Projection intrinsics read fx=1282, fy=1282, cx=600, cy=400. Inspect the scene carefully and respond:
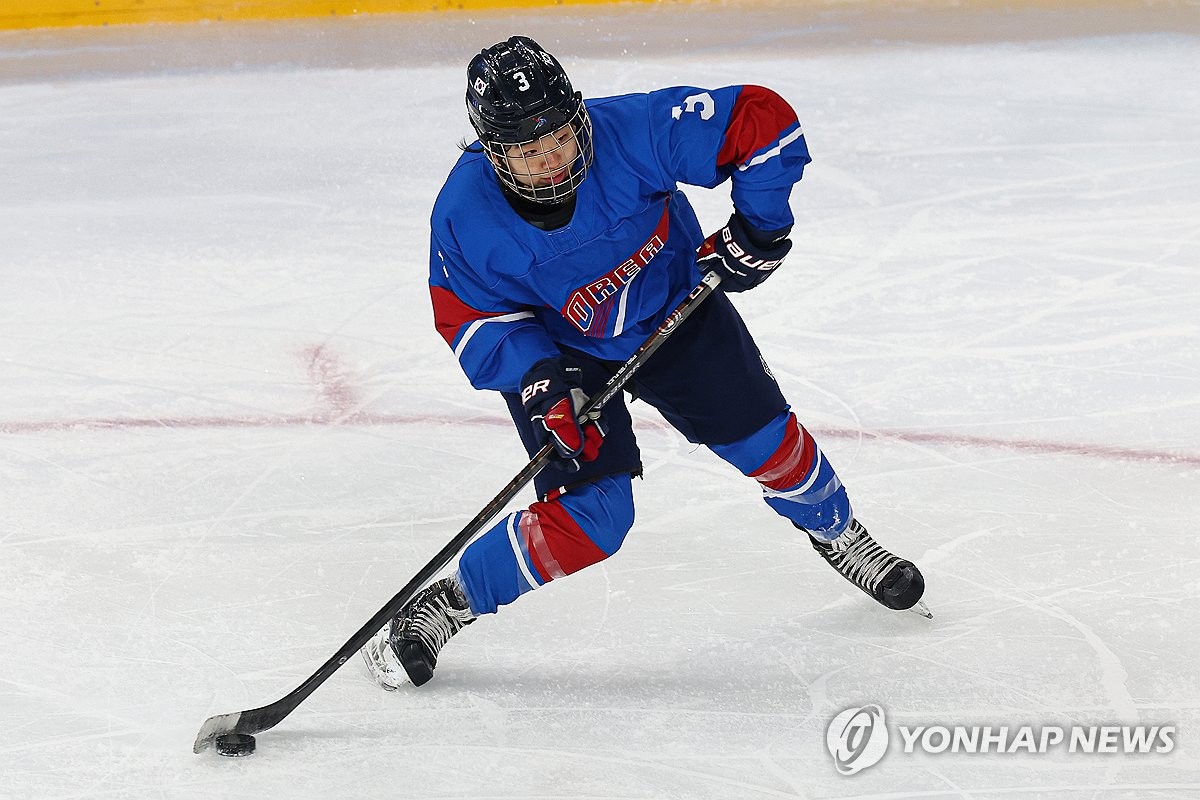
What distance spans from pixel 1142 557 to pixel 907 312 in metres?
1.08

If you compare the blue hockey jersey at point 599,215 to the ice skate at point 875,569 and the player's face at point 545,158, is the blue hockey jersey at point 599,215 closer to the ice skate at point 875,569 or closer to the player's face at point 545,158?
the player's face at point 545,158

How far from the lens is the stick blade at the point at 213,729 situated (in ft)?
6.95

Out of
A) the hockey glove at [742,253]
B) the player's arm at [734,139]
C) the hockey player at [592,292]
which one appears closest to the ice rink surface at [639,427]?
the hockey player at [592,292]

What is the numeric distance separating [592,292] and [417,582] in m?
0.57

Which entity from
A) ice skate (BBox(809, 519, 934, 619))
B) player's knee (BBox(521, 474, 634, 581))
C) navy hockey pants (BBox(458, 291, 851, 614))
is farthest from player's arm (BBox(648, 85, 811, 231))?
ice skate (BBox(809, 519, 934, 619))

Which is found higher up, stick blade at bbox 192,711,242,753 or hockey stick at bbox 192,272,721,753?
hockey stick at bbox 192,272,721,753

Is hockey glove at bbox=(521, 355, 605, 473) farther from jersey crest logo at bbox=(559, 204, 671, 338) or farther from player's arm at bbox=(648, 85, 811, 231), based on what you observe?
player's arm at bbox=(648, 85, 811, 231)

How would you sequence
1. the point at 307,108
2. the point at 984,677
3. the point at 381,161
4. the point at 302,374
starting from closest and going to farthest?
1. the point at 984,677
2. the point at 302,374
3. the point at 381,161
4. the point at 307,108

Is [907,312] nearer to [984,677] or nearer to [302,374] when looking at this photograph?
[984,677]

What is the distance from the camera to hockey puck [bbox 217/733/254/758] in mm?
2111

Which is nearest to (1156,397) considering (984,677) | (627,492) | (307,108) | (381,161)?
(984,677)

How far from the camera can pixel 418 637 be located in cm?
227

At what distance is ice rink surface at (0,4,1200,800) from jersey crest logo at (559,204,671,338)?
58cm

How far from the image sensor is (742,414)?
2270 millimetres
